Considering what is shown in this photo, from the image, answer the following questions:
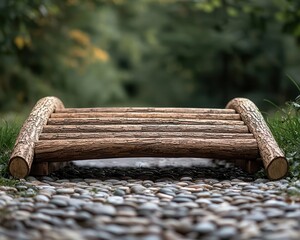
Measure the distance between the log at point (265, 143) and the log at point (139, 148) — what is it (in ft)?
0.32

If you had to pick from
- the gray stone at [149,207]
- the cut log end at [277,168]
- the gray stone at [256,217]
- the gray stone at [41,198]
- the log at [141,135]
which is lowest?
the gray stone at [256,217]

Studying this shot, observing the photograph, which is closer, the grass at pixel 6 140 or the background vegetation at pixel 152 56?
the grass at pixel 6 140

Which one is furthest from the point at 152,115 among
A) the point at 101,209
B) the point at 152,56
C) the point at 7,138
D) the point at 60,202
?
the point at 152,56

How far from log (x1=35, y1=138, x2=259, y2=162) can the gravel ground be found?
6.5 inches

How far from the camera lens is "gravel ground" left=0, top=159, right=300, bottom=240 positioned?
2.32m

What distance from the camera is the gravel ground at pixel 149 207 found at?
7.60 ft

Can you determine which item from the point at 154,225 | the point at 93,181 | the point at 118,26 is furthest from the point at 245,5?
the point at 118,26

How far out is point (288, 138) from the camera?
4.46 m

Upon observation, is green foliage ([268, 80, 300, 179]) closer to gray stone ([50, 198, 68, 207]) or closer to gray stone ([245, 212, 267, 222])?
gray stone ([245, 212, 267, 222])

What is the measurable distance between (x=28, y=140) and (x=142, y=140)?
787 millimetres

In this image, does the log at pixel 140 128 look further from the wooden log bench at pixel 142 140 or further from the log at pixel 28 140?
the log at pixel 28 140

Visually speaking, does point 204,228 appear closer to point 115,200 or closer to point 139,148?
point 115,200

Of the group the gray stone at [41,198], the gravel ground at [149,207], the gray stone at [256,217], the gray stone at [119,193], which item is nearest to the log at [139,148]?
the gravel ground at [149,207]

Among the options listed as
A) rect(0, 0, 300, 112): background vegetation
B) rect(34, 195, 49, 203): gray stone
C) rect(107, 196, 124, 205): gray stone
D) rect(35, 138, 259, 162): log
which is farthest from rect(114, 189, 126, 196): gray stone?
rect(0, 0, 300, 112): background vegetation
